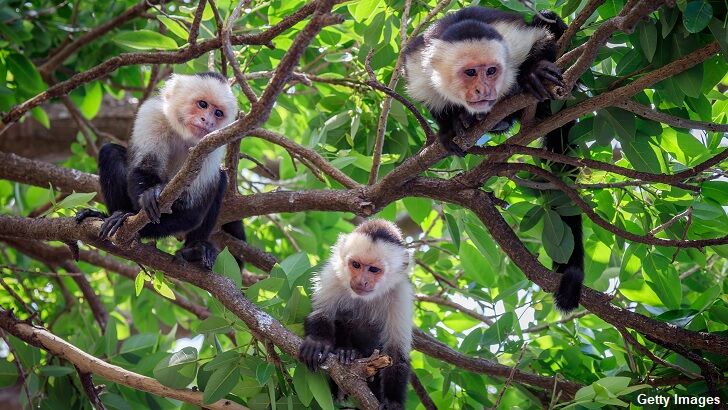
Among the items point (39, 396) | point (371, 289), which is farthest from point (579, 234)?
point (39, 396)

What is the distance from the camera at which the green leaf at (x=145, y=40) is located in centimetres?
417

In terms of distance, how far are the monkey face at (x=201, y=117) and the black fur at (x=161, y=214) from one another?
9.5 inches

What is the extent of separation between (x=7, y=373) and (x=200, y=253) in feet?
3.66

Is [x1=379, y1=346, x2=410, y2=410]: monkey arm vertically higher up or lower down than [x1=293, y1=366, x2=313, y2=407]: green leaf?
higher up

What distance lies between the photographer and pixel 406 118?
4.15 meters

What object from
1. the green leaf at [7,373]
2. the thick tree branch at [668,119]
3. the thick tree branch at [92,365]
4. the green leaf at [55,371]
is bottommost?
the green leaf at [7,373]

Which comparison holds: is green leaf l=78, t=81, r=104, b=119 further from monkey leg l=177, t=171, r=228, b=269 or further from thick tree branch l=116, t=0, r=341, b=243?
thick tree branch l=116, t=0, r=341, b=243

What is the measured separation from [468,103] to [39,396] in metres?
2.56

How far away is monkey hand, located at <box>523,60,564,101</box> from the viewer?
9.85 ft

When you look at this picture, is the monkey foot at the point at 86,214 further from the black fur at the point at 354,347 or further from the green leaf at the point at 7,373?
the black fur at the point at 354,347

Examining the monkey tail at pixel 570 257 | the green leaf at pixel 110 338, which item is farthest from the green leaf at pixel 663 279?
the green leaf at pixel 110 338

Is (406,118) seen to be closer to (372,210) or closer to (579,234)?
(372,210)

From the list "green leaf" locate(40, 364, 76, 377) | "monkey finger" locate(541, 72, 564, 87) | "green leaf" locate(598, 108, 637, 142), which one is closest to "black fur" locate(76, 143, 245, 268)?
"green leaf" locate(40, 364, 76, 377)

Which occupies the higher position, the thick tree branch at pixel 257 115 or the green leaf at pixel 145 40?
the green leaf at pixel 145 40
